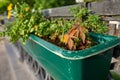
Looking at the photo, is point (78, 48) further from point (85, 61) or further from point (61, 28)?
point (61, 28)

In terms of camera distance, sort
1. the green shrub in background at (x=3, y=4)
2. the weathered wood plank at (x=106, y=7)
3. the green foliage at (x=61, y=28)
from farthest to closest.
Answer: the green shrub in background at (x=3, y=4)
the weathered wood plank at (x=106, y=7)
the green foliage at (x=61, y=28)

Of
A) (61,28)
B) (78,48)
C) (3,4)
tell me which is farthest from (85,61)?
(3,4)

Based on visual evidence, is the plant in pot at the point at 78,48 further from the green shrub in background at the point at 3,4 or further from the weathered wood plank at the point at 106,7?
the green shrub in background at the point at 3,4

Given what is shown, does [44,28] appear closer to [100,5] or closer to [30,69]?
[100,5]

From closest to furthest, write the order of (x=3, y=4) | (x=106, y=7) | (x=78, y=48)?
(x=78, y=48) → (x=106, y=7) → (x=3, y=4)

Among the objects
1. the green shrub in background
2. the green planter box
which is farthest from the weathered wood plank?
the green shrub in background

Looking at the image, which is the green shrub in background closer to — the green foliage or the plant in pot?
the green foliage

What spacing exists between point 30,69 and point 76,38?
307 centimetres

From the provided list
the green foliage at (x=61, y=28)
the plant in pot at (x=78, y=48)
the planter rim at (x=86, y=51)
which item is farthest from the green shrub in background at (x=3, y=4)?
the planter rim at (x=86, y=51)

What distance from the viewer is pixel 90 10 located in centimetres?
374

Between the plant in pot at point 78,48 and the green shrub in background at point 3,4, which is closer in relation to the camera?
the plant in pot at point 78,48

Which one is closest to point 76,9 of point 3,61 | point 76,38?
point 76,38

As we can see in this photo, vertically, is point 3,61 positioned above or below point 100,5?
below

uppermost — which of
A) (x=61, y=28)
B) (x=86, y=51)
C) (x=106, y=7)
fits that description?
(x=106, y=7)
